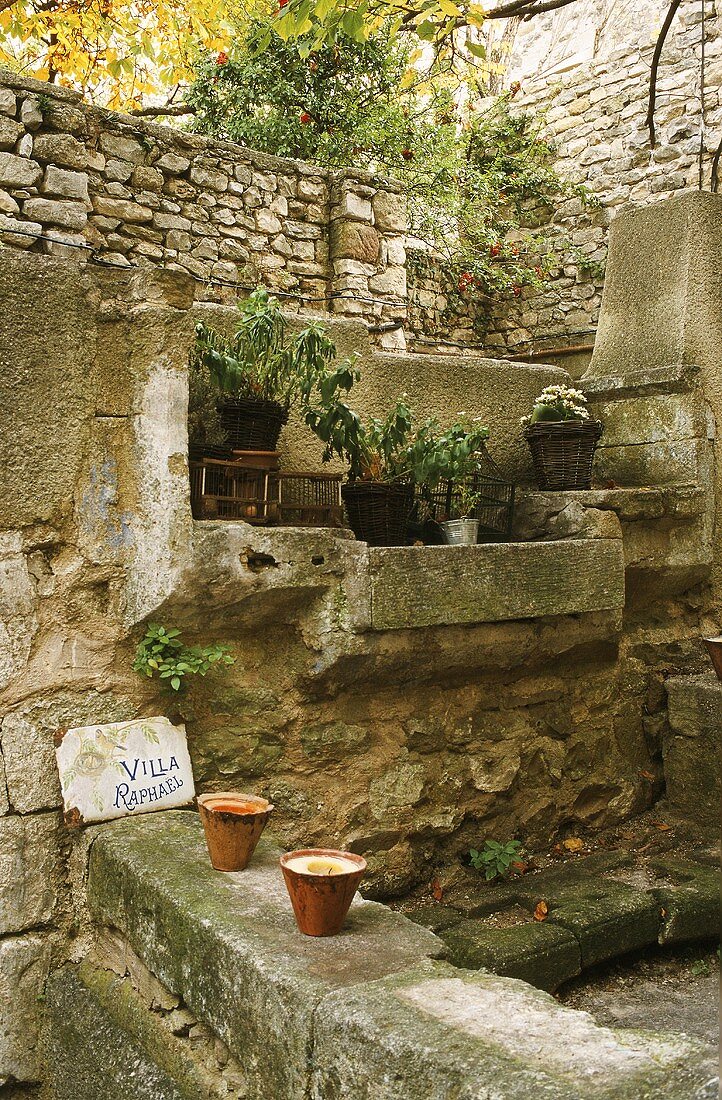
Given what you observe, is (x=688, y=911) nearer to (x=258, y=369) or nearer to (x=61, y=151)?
(x=258, y=369)

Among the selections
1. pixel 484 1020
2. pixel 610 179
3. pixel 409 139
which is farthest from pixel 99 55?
pixel 484 1020

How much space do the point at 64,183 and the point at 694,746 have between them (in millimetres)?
4198

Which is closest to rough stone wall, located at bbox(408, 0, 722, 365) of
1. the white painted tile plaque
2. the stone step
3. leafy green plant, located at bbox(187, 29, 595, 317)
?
leafy green plant, located at bbox(187, 29, 595, 317)

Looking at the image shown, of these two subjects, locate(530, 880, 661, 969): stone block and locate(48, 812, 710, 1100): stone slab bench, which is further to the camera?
locate(530, 880, 661, 969): stone block

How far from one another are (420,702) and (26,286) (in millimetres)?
1825

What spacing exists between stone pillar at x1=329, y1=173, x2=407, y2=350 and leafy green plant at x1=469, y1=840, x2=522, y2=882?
3562 mm

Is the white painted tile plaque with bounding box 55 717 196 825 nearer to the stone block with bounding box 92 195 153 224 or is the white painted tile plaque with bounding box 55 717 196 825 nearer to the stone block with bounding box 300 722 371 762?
the stone block with bounding box 300 722 371 762

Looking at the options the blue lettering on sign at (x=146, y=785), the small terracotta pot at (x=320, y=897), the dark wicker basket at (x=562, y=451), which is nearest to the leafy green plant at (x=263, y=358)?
the dark wicker basket at (x=562, y=451)

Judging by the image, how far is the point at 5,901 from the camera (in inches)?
101

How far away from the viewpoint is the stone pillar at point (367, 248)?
609 cm

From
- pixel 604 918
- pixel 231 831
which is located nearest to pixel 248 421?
pixel 231 831

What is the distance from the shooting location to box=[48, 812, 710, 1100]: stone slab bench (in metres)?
1.37

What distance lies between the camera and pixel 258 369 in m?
3.04

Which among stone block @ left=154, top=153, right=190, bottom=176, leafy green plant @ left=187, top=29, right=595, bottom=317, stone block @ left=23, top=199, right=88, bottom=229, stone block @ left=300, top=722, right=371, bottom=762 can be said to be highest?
leafy green plant @ left=187, top=29, right=595, bottom=317
